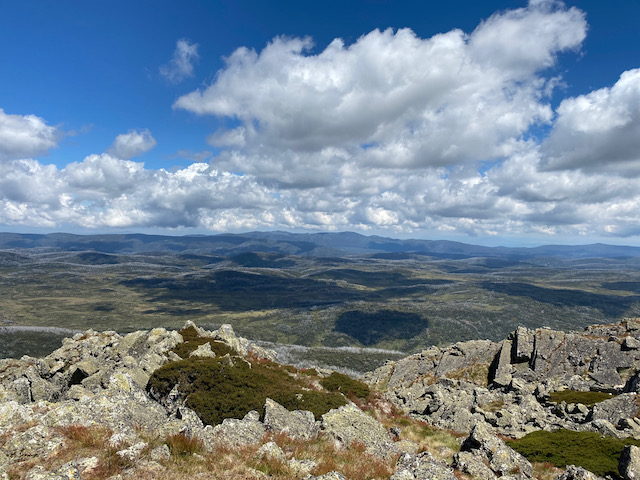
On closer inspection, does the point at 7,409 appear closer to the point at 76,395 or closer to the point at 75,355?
the point at 76,395

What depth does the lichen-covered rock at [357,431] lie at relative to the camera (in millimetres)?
21078

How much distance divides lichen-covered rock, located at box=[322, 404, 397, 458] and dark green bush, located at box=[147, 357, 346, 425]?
4.10m

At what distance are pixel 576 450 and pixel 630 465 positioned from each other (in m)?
7.41

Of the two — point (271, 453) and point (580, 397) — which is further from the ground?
point (271, 453)

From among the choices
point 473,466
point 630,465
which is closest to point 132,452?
point 473,466

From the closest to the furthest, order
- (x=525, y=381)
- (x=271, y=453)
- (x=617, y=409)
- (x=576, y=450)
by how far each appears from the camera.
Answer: (x=271, y=453) → (x=576, y=450) → (x=617, y=409) → (x=525, y=381)

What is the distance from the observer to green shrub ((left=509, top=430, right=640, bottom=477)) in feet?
71.5

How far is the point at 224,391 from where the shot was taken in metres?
29.2

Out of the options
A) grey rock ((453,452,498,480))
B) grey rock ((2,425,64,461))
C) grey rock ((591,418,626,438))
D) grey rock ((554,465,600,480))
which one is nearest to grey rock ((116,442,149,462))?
grey rock ((2,425,64,461))

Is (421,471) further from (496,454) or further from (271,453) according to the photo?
(496,454)

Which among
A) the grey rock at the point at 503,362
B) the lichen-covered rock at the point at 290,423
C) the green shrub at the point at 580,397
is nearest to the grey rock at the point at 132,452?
the lichen-covered rock at the point at 290,423

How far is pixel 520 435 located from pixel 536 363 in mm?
50126

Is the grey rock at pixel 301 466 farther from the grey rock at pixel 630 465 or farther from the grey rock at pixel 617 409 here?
the grey rock at pixel 617 409

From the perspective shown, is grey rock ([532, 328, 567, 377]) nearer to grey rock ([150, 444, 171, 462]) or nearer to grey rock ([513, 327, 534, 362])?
grey rock ([513, 327, 534, 362])
